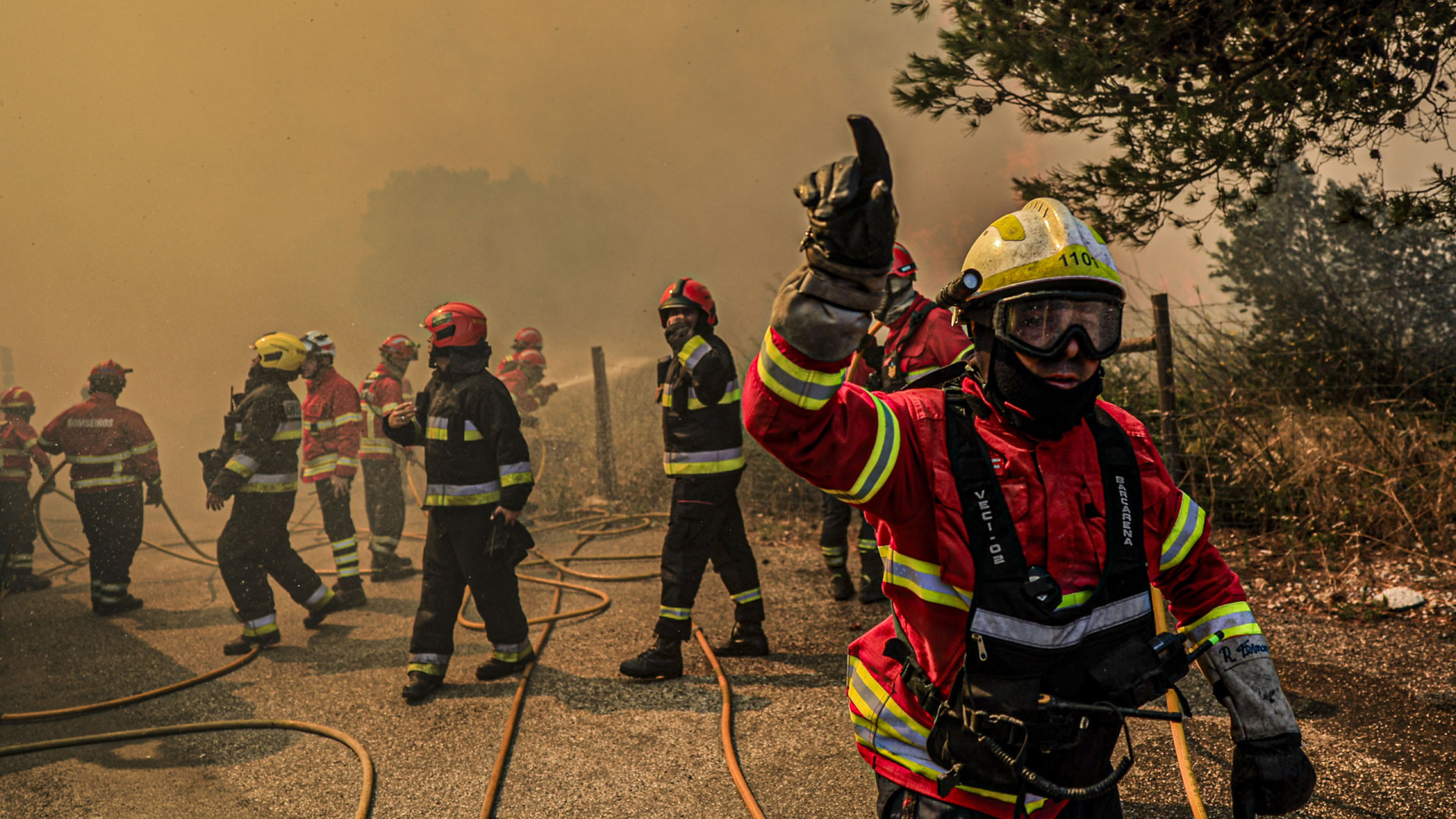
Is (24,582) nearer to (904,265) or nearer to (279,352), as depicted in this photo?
(279,352)

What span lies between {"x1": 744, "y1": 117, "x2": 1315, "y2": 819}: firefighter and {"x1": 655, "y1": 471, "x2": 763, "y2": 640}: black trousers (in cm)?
320

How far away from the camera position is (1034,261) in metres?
1.69

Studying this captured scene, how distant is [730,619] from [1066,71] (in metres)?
4.29

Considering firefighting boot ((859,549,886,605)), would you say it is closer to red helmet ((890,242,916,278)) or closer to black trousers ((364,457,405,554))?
red helmet ((890,242,916,278))

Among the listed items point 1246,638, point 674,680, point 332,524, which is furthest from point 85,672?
Result: point 1246,638

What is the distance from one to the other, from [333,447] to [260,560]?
2.02m

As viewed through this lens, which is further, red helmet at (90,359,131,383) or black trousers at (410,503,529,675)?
red helmet at (90,359,131,383)

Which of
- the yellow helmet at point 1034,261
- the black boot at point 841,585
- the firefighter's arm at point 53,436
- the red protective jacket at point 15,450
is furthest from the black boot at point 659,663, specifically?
the red protective jacket at point 15,450

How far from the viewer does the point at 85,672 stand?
18.7ft

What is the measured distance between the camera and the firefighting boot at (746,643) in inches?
208

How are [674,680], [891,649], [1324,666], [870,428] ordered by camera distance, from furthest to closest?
[674,680] → [1324,666] → [891,649] → [870,428]

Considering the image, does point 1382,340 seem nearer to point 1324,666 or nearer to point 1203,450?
point 1203,450

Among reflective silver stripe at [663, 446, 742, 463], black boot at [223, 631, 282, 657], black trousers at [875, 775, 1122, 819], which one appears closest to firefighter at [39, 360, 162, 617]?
black boot at [223, 631, 282, 657]

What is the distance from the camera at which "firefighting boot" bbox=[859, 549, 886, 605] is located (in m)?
→ 6.01
